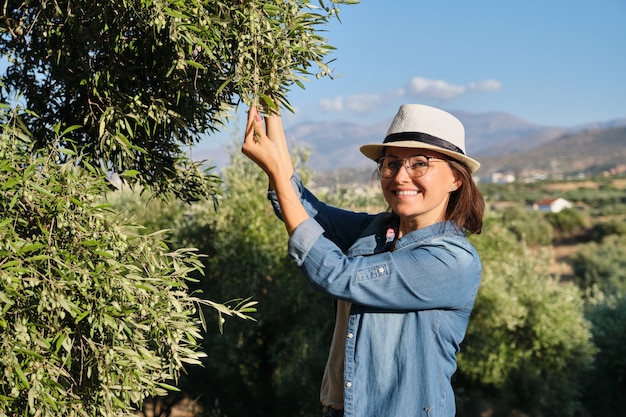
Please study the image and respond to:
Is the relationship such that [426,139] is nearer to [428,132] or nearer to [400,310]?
[428,132]

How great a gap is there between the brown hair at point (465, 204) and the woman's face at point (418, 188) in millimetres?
84

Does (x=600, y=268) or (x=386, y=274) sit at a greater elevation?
(x=386, y=274)

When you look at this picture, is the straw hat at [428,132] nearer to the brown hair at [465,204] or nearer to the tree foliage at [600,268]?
the brown hair at [465,204]

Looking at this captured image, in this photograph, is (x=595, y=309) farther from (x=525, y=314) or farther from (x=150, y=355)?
(x=150, y=355)

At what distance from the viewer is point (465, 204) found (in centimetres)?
336

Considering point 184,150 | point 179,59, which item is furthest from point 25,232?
point 184,150

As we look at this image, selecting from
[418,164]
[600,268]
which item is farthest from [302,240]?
[600,268]

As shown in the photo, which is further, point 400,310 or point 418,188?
point 418,188

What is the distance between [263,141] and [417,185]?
86 cm

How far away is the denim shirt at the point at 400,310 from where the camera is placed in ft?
9.41

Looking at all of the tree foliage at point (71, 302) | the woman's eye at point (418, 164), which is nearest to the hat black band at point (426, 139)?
the woman's eye at point (418, 164)

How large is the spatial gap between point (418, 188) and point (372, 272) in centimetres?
59

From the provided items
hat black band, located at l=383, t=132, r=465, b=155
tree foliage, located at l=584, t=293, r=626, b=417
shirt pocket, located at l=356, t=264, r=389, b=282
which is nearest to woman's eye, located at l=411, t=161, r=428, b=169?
hat black band, located at l=383, t=132, r=465, b=155

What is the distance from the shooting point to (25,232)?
2.71 m
